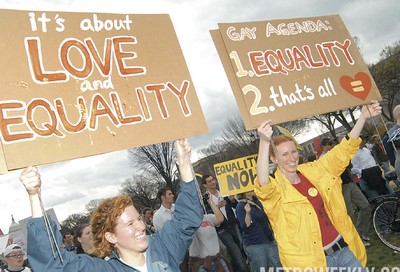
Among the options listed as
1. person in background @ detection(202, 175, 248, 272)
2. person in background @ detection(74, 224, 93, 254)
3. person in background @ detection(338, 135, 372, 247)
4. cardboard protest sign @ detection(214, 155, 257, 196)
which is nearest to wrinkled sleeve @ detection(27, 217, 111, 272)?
person in background @ detection(74, 224, 93, 254)

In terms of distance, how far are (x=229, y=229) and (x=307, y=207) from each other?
14.1 ft

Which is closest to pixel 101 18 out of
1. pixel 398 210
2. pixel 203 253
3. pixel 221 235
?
pixel 203 253

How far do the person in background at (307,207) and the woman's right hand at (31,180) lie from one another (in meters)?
1.59

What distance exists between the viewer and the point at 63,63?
9.04ft

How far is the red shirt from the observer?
3131mm

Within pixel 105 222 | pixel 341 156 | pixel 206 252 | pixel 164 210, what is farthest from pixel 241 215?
pixel 105 222

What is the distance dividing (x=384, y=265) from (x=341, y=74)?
3.36 m

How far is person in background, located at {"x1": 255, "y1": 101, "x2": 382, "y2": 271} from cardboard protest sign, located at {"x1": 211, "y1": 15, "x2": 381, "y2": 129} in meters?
0.30

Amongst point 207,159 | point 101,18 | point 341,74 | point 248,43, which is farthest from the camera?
point 207,159

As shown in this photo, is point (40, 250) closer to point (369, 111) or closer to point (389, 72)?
point (369, 111)

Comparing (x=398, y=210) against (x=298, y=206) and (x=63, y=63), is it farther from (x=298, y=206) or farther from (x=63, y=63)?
(x=63, y=63)

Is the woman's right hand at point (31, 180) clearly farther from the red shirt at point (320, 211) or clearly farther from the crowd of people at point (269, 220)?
the red shirt at point (320, 211)

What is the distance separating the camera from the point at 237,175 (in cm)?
788

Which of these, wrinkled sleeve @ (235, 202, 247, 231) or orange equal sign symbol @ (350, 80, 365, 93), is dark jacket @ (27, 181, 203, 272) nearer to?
orange equal sign symbol @ (350, 80, 365, 93)
